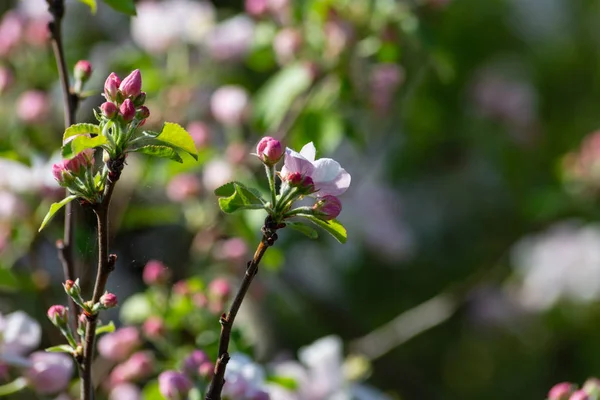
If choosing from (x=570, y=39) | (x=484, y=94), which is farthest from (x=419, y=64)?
(x=570, y=39)

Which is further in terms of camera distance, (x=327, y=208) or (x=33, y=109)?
(x=33, y=109)

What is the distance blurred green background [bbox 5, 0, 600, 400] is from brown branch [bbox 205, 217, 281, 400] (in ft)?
0.77

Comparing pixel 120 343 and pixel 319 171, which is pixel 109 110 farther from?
pixel 120 343

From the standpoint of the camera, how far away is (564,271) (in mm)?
2260

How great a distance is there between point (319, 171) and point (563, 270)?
1753 mm

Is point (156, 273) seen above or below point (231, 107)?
below

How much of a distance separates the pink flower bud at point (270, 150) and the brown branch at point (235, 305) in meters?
0.05

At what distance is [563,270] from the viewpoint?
2.26 m

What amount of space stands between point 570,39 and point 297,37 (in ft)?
6.39

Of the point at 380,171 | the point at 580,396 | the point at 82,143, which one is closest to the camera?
the point at 82,143

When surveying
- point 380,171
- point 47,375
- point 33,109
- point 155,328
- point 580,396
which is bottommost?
point 580,396

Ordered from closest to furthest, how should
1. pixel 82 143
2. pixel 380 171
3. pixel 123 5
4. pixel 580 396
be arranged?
pixel 82 143 < pixel 580 396 < pixel 123 5 < pixel 380 171

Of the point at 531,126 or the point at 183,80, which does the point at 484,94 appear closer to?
the point at 531,126

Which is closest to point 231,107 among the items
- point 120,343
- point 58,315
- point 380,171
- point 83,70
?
point 120,343
